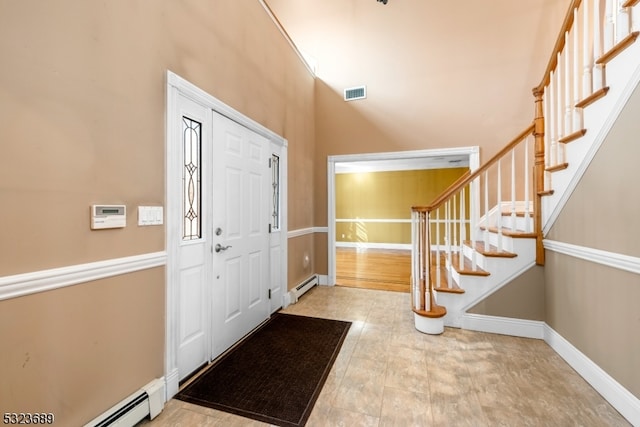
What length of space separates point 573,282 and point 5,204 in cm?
336

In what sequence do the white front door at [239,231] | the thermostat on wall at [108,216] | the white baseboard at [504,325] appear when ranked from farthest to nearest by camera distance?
the white baseboard at [504,325]
the white front door at [239,231]
the thermostat on wall at [108,216]

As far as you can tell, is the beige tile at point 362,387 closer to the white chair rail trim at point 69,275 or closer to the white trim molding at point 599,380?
the white trim molding at point 599,380

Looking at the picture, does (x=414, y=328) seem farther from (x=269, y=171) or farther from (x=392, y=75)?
(x=392, y=75)

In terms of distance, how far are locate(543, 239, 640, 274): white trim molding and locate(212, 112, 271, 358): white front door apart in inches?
105

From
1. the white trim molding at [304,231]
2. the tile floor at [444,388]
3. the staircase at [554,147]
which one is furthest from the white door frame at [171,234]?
the staircase at [554,147]

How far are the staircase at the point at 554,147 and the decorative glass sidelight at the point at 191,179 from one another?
2.11 metres

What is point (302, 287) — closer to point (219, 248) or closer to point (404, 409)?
point (219, 248)

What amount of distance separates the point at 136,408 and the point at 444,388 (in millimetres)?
1881

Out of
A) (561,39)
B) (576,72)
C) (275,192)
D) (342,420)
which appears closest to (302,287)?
(275,192)

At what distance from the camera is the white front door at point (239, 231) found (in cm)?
221

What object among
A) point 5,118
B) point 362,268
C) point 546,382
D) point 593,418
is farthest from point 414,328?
point 5,118

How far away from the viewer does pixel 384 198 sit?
303 inches

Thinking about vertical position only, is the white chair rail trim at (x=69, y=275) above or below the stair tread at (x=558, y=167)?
below

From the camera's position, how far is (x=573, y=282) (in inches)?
80.7
